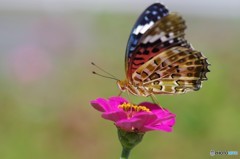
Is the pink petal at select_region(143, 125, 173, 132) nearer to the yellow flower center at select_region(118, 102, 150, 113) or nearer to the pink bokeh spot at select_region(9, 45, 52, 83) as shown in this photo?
the yellow flower center at select_region(118, 102, 150, 113)

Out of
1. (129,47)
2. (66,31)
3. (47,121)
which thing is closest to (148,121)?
(129,47)

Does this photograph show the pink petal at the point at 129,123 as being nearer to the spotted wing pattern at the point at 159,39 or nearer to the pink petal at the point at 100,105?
the pink petal at the point at 100,105

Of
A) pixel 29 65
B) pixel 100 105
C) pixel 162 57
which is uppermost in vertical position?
pixel 29 65

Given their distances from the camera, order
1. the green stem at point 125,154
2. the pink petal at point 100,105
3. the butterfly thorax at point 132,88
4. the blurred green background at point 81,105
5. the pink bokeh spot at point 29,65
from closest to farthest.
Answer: the green stem at point 125,154
the pink petal at point 100,105
the butterfly thorax at point 132,88
the blurred green background at point 81,105
the pink bokeh spot at point 29,65

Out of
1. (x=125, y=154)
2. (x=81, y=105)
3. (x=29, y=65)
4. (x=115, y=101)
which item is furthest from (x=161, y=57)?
(x=29, y=65)

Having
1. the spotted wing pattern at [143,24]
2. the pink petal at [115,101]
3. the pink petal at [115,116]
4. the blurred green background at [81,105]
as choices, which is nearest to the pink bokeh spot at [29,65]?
the blurred green background at [81,105]

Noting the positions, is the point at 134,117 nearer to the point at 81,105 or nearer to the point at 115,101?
the point at 115,101

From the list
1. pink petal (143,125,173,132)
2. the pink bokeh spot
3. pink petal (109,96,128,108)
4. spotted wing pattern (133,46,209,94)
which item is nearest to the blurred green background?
the pink bokeh spot
